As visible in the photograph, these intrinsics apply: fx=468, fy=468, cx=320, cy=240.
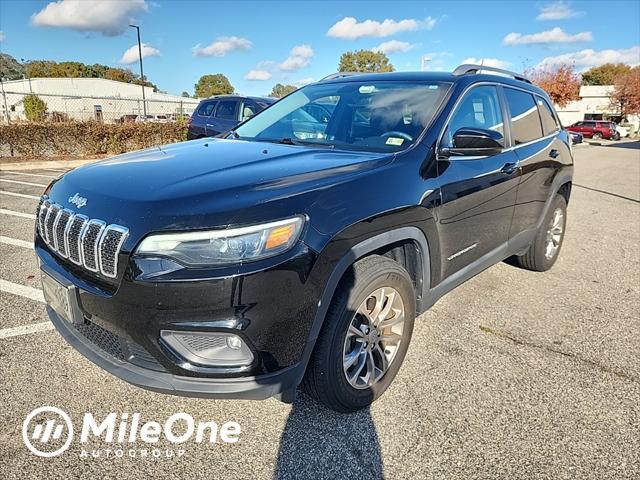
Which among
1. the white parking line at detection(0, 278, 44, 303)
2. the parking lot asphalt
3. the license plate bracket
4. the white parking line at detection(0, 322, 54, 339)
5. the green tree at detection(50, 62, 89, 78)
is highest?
the green tree at detection(50, 62, 89, 78)

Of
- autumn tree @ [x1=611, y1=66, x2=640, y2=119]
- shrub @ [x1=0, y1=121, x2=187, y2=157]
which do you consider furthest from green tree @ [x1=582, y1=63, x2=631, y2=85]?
shrub @ [x1=0, y1=121, x2=187, y2=157]

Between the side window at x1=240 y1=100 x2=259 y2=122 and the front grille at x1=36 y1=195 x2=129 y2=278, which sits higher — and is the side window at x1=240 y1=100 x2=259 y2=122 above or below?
above

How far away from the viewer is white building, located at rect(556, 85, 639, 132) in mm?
60438

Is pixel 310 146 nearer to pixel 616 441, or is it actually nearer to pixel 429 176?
pixel 429 176

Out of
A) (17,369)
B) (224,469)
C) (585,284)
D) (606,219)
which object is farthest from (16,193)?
(606,219)

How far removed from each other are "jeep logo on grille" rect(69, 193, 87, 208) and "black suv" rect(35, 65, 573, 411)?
0.4 inches

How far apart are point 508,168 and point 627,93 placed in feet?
207

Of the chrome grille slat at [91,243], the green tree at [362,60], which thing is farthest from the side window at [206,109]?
the green tree at [362,60]

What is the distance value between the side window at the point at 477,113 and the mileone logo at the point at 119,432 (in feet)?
7.02

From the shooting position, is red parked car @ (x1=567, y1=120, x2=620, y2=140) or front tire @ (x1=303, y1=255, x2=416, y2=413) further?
red parked car @ (x1=567, y1=120, x2=620, y2=140)

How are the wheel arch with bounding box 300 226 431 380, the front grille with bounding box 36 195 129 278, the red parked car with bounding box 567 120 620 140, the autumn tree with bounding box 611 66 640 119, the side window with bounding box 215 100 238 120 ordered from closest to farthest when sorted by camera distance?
the front grille with bounding box 36 195 129 278, the wheel arch with bounding box 300 226 431 380, the side window with bounding box 215 100 238 120, the red parked car with bounding box 567 120 620 140, the autumn tree with bounding box 611 66 640 119

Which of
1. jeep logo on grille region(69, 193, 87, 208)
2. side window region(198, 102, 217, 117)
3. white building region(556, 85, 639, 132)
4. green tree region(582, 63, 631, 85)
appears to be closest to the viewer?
jeep logo on grille region(69, 193, 87, 208)

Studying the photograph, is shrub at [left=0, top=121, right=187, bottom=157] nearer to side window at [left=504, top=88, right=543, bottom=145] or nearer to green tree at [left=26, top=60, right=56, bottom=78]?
side window at [left=504, top=88, right=543, bottom=145]

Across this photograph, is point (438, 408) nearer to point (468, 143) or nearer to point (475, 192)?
point (475, 192)
